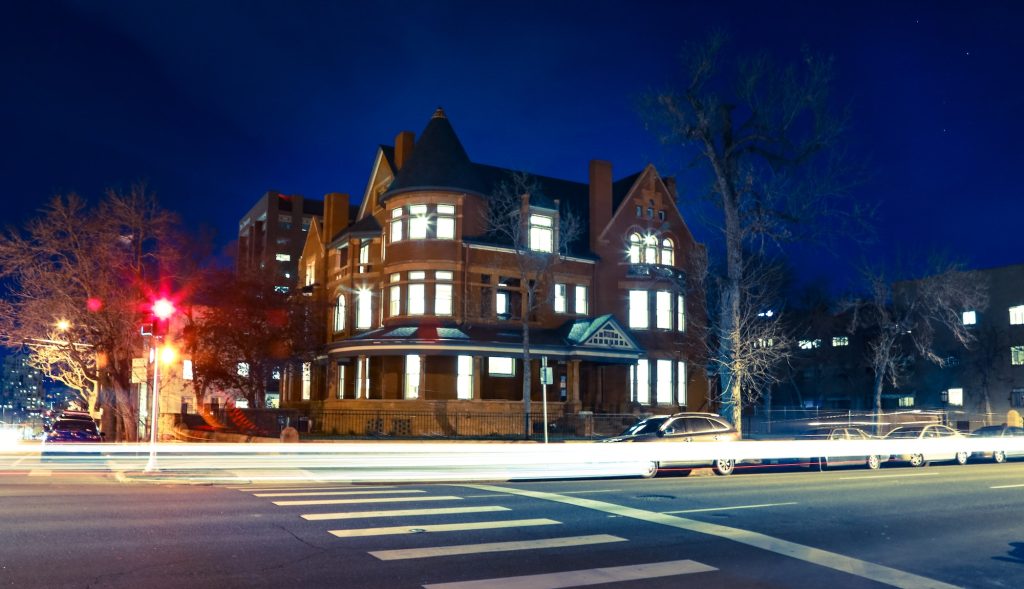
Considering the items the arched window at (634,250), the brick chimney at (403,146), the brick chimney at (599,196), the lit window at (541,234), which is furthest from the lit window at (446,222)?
the arched window at (634,250)

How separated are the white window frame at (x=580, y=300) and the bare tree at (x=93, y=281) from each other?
19.3 meters

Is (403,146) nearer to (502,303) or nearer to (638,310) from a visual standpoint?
(502,303)

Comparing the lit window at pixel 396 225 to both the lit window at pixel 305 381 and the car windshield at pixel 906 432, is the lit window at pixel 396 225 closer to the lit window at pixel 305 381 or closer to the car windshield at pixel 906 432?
the lit window at pixel 305 381

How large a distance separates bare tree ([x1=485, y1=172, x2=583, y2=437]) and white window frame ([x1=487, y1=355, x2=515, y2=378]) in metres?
0.70

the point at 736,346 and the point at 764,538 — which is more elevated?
the point at 736,346

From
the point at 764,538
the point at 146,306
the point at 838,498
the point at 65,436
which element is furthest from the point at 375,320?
the point at 764,538

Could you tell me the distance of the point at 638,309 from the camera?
151ft

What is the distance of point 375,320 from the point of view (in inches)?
1725

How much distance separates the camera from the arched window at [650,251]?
46.4m

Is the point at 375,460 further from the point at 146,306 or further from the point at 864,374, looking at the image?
the point at 864,374

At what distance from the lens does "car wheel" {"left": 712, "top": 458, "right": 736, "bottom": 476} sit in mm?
22297

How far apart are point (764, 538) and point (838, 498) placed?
522 centimetres

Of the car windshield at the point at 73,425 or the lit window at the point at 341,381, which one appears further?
the lit window at the point at 341,381

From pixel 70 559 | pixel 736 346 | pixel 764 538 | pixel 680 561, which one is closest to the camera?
pixel 70 559
